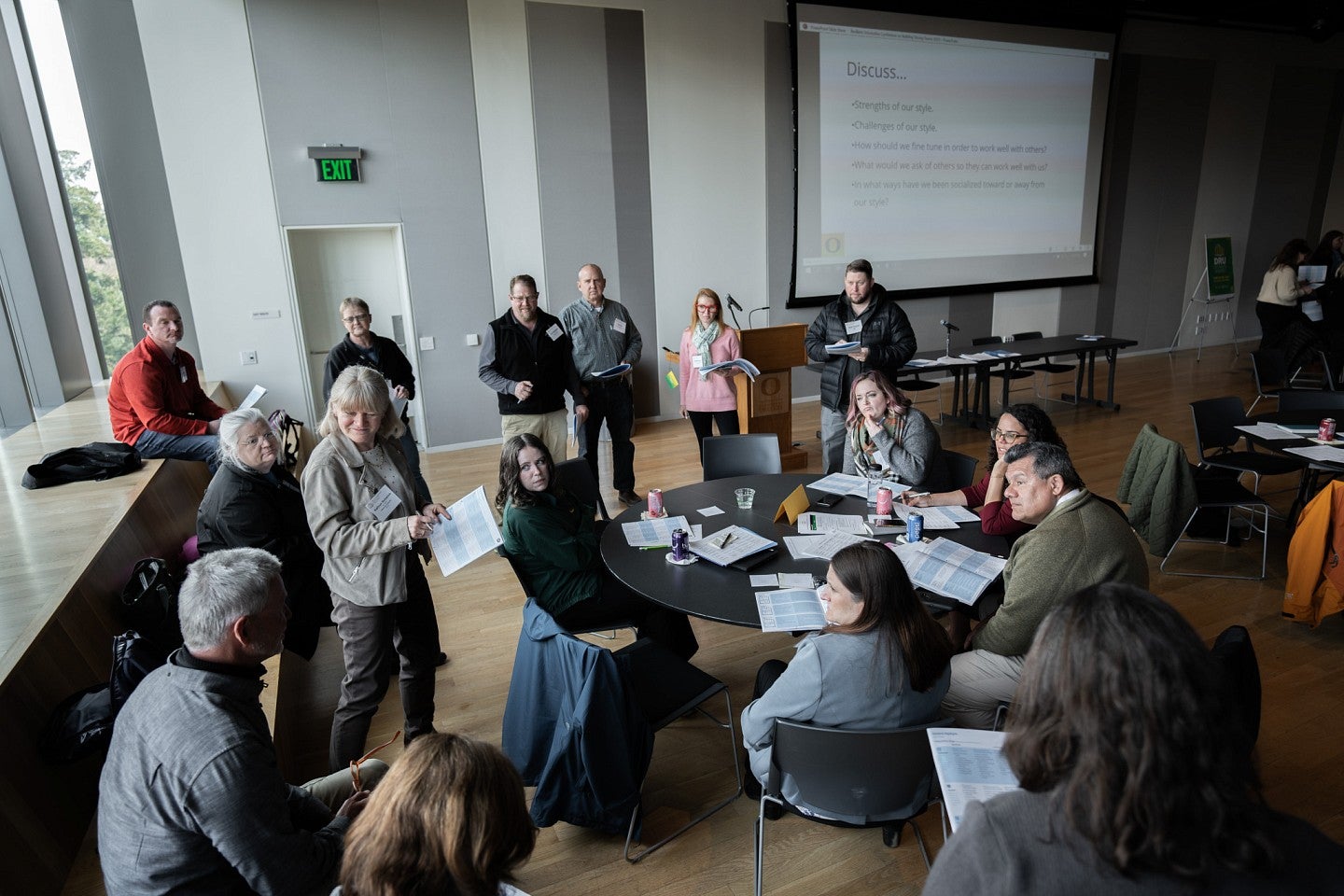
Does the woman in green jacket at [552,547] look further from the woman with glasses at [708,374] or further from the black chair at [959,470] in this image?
the woman with glasses at [708,374]

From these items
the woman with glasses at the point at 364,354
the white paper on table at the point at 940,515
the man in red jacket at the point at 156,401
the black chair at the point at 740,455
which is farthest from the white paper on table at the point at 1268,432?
the man in red jacket at the point at 156,401

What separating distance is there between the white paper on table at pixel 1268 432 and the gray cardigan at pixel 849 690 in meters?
3.75

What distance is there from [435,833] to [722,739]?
2.08 meters

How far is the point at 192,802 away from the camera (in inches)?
60.2

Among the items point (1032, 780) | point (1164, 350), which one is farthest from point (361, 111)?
point (1164, 350)

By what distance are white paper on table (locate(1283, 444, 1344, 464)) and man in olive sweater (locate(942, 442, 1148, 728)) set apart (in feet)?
7.91

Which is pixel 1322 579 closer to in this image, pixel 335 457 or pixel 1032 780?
pixel 1032 780

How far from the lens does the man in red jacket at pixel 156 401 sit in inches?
171

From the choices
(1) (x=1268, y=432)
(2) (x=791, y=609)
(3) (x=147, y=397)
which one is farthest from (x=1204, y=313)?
(3) (x=147, y=397)

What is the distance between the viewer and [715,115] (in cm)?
800

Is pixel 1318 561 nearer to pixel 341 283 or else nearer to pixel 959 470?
pixel 959 470

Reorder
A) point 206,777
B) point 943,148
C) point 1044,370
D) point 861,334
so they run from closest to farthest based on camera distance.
A: point 206,777 → point 861,334 → point 1044,370 → point 943,148

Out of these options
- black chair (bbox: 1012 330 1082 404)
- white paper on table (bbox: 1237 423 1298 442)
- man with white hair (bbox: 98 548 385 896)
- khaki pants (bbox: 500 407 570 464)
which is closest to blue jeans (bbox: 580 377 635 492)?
khaki pants (bbox: 500 407 570 464)

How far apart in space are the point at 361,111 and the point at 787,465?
5.00 meters
